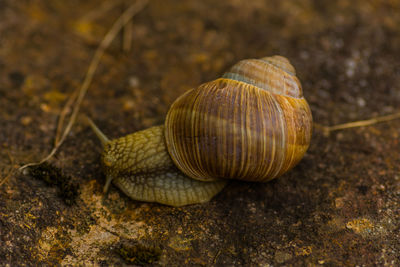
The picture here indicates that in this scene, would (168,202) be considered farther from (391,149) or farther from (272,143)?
(391,149)

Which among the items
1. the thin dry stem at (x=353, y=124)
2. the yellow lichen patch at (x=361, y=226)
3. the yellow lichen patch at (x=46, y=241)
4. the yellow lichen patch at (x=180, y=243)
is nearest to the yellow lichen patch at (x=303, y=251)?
the yellow lichen patch at (x=361, y=226)

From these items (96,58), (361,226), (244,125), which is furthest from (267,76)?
(96,58)

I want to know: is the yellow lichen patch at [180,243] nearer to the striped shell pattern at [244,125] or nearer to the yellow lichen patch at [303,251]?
the striped shell pattern at [244,125]

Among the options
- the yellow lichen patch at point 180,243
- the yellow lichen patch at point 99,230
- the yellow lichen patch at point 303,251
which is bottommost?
the yellow lichen patch at point 303,251

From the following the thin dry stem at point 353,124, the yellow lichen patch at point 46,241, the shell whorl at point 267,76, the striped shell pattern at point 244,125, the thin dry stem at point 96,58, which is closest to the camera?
the yellow lichen patch at point 46,241

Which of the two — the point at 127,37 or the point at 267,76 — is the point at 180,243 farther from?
the point at 127,37

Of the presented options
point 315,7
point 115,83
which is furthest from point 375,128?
point 115,83
